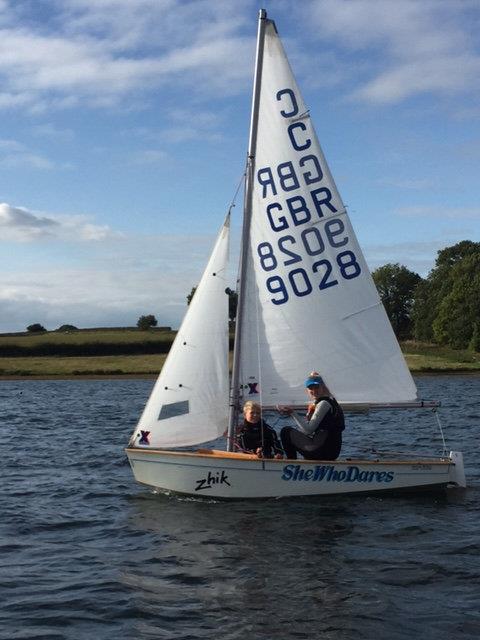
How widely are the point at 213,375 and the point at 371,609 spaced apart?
7.00 m

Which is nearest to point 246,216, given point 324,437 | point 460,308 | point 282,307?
point 282,307

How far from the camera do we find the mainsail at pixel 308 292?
53.2 feet

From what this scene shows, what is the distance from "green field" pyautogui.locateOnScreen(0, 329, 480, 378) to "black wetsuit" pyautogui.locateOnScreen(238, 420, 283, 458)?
55.0 metres

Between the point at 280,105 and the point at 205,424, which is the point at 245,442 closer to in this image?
the point at 205,424

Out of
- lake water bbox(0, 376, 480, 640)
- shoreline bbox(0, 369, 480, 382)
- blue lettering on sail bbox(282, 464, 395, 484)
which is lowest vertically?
lake water bbox(0, 376, 480, 640)

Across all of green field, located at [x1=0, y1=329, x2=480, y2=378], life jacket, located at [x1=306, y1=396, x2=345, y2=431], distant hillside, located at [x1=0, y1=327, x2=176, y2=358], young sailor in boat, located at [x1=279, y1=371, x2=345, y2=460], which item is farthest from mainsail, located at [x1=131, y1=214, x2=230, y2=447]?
distant hillside, located at [x1=0, y1=327, x2=176, y2=358]

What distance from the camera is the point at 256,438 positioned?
15.7m

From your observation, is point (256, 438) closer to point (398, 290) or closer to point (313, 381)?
point (313, 381)

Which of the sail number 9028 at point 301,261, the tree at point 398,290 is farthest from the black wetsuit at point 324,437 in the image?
the tree at point 398,290

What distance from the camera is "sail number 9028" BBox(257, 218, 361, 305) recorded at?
1625 cm

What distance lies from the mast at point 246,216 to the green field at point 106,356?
179ft

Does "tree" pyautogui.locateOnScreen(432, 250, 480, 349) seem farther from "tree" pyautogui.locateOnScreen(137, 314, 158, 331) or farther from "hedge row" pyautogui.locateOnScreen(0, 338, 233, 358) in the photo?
"tree" pyautogui.locateOnScreen(137, 314, 158, 331)

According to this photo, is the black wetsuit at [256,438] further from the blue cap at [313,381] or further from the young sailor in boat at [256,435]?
the blue cap at [313,381]

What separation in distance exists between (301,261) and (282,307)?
99 centimetres
